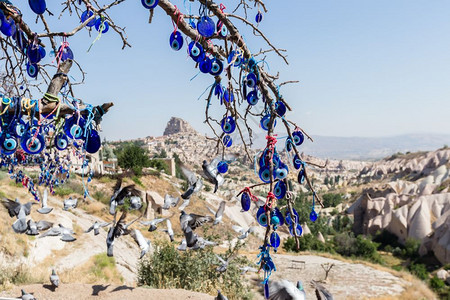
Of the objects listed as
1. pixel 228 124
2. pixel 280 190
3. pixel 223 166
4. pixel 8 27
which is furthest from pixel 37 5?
pixel 280 190

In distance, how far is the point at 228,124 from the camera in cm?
196

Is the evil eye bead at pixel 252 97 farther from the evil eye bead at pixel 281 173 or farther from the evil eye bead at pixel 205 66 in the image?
the evil eye bead at pixel 281 173

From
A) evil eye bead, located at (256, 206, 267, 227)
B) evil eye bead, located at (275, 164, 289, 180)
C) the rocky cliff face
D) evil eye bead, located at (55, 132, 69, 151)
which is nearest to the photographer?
evil eye bead, located at (275, 164, 289, 180)

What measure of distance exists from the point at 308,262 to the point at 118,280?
1465 centimetres

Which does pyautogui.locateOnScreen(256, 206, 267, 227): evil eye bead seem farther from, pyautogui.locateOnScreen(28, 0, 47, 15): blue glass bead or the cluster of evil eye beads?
pyautogui.locateOnScreen(28, 0, 47, 15): blue glass bead

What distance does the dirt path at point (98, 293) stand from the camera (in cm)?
621

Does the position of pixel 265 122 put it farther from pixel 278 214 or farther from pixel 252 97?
pixel 278 214

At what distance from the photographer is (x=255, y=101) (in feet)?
6.06

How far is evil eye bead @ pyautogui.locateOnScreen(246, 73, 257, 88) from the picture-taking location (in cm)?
175

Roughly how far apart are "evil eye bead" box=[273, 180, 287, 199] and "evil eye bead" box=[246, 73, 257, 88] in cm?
52

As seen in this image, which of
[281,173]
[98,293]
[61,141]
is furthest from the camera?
[98,293]

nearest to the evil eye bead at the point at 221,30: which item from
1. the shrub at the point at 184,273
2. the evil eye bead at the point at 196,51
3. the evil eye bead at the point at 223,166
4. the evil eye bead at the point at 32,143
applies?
the evil eye bead at the point at 196,51

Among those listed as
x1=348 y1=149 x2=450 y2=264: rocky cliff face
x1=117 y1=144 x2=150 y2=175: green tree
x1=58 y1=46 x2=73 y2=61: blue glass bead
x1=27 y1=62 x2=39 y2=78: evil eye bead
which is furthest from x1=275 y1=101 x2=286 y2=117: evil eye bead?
x1=117 y1=144 x2=150 y2=175: green tree

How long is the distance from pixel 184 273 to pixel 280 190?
8.72 m
